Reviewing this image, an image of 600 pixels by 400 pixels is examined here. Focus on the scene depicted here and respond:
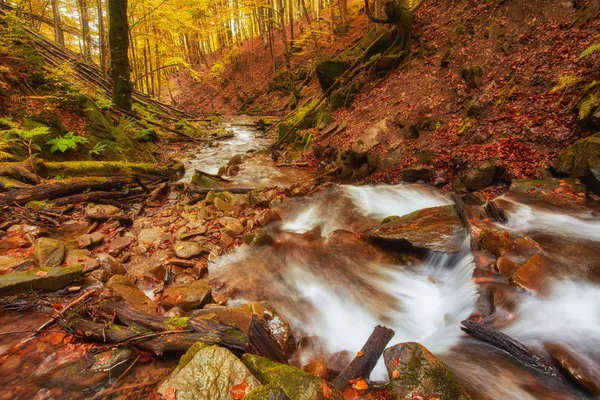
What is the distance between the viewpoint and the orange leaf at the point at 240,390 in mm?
2088

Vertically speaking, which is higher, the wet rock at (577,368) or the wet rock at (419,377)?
the wet rock at (419,377)

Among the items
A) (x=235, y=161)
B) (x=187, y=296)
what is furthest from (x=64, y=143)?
(x=235, y=161)

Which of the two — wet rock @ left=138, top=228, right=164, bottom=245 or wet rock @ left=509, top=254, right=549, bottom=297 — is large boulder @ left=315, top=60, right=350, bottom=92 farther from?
wet rock @ left=509, top=254, right=549, bottom=297

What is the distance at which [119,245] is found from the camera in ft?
17.3

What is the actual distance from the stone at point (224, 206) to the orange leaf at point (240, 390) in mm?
5194

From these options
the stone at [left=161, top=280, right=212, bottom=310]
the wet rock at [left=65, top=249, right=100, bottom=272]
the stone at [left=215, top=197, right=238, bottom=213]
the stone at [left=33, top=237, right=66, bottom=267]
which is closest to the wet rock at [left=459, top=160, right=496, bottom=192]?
the stone at [left=215, top=197, right=238, bottom=213]

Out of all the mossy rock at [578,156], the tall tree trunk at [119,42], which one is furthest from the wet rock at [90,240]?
the mossy rock at [578,156]

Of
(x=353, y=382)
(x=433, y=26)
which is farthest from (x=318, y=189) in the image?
(x=433, y=26)

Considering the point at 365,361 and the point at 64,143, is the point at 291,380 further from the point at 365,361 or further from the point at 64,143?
the point at 64,143

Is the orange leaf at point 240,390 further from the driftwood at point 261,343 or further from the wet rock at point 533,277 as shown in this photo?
the wet rock at point 533,277

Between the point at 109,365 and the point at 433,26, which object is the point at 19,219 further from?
the point at 433,26

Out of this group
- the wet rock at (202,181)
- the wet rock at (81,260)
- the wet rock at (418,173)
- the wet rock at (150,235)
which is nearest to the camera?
the wet rock at (81,260)

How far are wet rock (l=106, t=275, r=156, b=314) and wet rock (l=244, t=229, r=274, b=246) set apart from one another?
96.8 inches

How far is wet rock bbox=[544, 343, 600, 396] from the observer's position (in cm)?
250
